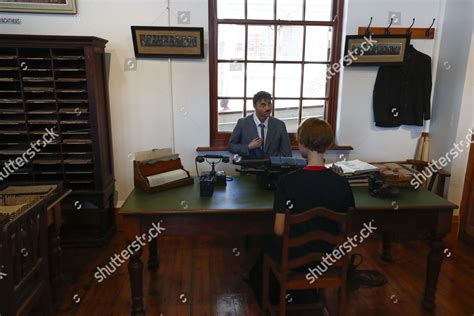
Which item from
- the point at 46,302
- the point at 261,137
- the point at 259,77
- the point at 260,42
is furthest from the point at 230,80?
the point at 46,302

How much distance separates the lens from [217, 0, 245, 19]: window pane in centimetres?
335

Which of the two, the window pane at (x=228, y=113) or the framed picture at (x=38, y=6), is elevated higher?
the framed picture at (x=38, y=6)

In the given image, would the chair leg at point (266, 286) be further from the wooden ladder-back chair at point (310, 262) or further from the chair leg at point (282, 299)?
the chair leg at point (282, 299)

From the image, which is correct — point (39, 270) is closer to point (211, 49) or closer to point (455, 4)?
point (211, 49)

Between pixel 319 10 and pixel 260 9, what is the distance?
60 cm

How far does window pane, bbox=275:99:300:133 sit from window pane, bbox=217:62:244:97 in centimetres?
42

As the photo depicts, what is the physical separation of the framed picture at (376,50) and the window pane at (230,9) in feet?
3.50

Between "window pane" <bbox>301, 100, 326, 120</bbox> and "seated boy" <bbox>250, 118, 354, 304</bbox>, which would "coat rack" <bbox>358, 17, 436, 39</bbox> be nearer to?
"window pane" <bbox>301, 100, 326, 120</bbox>

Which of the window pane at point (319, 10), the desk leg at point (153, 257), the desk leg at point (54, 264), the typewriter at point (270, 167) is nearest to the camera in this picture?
the typewriter at point (270, 167)

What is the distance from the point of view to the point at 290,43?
3508mm

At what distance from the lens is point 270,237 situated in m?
2.13

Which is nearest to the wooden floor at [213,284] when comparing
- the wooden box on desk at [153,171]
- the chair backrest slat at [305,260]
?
the wooden box on desk at [153,171]

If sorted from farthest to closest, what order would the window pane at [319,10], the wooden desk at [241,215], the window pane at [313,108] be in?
1. the window pane at [313,108]
2. the window pane at [319,10]
3. the wooden desk at [241,215]

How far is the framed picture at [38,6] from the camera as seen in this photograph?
120 inches
